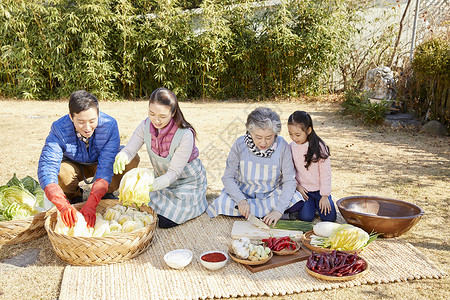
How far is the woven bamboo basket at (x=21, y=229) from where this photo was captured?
3051 mm

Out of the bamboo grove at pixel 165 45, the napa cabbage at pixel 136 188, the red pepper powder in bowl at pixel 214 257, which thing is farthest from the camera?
the bamboo grove at pixel 165 45

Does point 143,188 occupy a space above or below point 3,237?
above

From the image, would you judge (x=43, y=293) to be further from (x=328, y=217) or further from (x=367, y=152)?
(x=367, y=152)

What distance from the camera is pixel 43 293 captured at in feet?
8.32

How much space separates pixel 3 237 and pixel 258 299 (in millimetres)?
2072

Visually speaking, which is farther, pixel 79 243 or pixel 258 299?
pixel 79 243

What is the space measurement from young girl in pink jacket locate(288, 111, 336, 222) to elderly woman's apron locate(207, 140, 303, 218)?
0.14m

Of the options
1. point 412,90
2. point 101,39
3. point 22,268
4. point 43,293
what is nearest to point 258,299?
point 43,293

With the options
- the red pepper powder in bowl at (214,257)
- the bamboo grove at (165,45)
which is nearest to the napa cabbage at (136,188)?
the red pepper powder in bowl at (214,257)

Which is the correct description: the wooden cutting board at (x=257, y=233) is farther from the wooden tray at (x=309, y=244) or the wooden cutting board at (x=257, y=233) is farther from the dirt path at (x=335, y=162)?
the dirt path at (x=335, y=162)

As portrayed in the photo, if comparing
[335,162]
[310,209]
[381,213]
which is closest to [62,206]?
[310,209]

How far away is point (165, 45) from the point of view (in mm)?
10203

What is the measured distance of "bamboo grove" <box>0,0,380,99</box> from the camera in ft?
32.6

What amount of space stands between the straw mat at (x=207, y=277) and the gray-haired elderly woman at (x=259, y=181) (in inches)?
22.4
